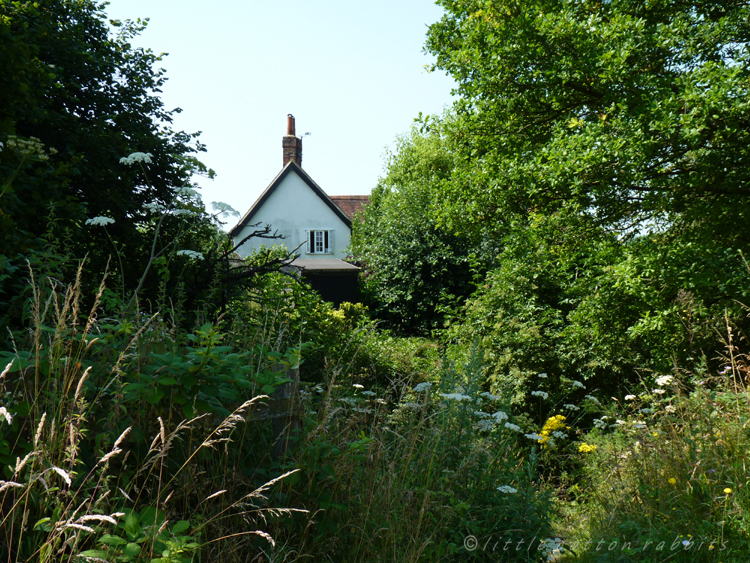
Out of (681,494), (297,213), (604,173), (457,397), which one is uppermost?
(297,213)

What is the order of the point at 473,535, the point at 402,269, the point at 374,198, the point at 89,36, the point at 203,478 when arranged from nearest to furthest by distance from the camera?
1. the point at 203,478
2. the point at 473,535
3. the point at 89,36
4. the point at 402,269
5. the point at 374,198

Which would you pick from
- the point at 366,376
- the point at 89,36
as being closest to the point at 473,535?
the point at 366,376

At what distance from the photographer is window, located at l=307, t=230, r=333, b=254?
26.2 metres

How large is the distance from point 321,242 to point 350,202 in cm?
519

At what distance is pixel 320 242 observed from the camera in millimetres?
26375

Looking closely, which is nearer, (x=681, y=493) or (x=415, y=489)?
(x=415, y=489)

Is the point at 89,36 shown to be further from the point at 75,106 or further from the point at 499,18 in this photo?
the point at 499,18

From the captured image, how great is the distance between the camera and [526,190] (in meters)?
7.89

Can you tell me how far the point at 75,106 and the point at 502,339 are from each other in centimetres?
720

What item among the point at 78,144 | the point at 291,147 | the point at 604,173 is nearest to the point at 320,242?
the point at 291,147

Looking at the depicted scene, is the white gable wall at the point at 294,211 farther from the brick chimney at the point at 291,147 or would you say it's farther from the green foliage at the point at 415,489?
the green foliage at the point at 415,489

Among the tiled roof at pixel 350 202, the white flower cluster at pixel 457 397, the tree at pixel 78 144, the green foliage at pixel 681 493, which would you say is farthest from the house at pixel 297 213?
the white flower cluster at pixel 457 397

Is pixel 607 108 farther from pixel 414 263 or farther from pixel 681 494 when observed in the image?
pixel 414 263

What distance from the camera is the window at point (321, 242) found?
2625cm
